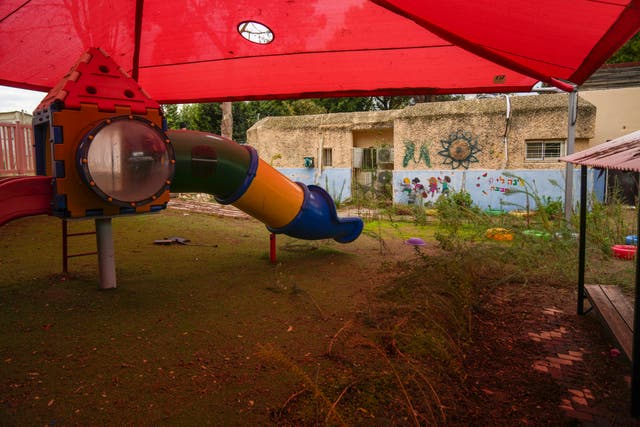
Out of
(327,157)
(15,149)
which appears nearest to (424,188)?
(327,157)

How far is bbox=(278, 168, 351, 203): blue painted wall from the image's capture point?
50.5 feet

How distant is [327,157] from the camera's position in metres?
16.2

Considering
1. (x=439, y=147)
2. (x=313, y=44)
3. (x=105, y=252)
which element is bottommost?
(x=105, y=252)

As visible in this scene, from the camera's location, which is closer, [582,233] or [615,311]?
[615,311]

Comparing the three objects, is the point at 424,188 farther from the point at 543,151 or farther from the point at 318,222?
the point at 318,222

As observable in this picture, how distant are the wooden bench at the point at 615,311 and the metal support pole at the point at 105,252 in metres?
4.23

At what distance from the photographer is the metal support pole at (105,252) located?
4.03 metres

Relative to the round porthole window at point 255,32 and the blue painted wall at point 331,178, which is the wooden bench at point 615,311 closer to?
the round porthole window at point 255,32

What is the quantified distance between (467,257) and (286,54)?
129 inches

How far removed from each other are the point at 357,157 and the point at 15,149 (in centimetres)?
1037

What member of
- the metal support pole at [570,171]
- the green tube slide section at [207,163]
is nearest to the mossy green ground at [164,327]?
the green tube slide section at [207,163]

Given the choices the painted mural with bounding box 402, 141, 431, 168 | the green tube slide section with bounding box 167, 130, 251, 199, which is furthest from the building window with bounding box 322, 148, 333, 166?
the green tube slide section with bounding box 167, 130, 251, 199

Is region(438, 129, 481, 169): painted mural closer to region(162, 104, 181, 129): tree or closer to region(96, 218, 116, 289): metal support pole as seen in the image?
region(96, 218, 116, 289): metal support pole

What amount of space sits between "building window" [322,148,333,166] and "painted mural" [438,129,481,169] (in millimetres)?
4279
